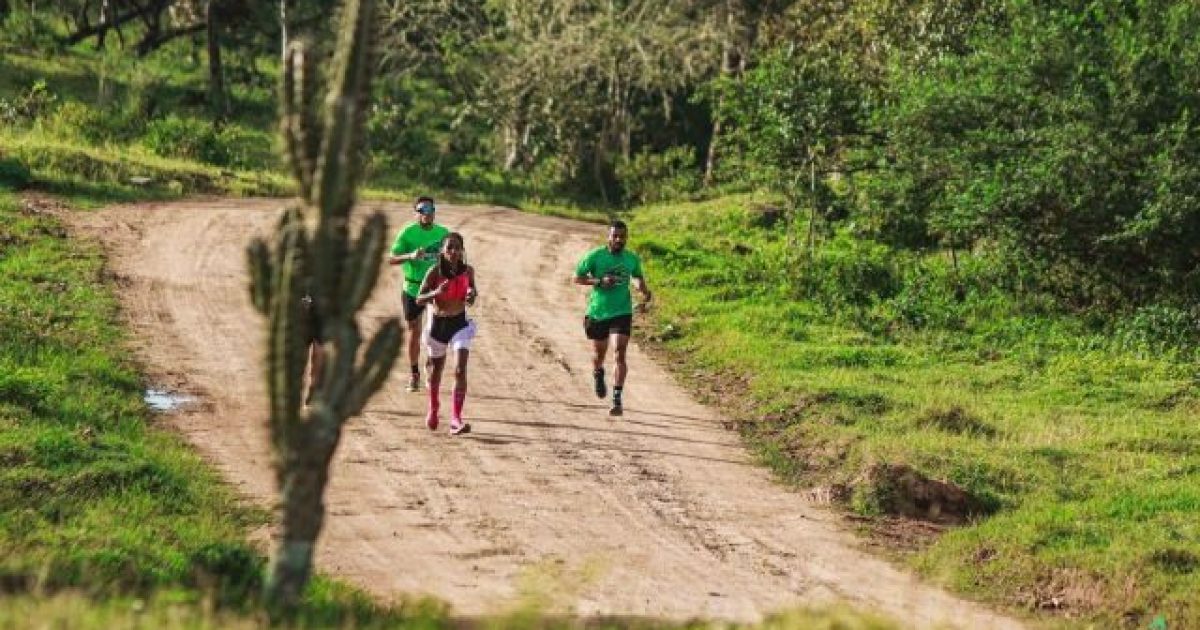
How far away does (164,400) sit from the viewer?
47.5ft

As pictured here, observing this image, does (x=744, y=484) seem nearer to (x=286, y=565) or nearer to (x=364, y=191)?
(x=286, y=565)

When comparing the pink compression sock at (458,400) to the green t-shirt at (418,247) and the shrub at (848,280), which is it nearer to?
the green t-shirt at (418,247)

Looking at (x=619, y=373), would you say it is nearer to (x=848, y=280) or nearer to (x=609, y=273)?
(x=609, y=273)

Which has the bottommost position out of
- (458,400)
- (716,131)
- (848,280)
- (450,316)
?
(458,400)

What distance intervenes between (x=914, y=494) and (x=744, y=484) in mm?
1534

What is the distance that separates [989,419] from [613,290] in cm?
396

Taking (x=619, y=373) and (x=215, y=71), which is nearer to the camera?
(x=619, y=373)

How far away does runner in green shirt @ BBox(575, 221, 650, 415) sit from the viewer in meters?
15.2

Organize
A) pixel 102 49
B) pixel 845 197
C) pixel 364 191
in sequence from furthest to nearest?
pixel 102 49, pixel 364 191, pixel 845 197

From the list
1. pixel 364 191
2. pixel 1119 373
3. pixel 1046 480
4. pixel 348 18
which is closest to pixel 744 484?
pixel 1046 480

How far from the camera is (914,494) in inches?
505

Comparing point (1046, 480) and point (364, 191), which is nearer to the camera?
point (1046, 480)

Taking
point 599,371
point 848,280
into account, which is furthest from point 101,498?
point 848,280

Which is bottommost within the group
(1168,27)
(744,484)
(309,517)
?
(744,484)
